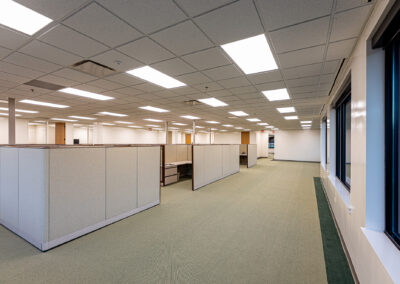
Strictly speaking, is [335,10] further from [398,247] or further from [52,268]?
[52,268]

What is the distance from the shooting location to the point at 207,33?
2.11 metres

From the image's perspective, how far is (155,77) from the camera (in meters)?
3.61

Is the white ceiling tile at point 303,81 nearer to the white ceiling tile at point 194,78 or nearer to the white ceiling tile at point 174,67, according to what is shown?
the white ceiling tile at point 194,78

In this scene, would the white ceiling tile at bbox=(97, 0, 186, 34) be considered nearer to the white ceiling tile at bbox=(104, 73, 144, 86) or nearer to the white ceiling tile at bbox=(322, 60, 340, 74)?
the white ceiling tile at bbox=(104, 73, 144, 86)

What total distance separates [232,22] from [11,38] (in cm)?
265

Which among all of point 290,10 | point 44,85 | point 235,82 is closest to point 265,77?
point 235,82

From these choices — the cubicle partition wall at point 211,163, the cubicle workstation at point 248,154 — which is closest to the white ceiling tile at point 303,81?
the cubicle partition wall at point 211,163

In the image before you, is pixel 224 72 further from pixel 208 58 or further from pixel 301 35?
pixel 301 35

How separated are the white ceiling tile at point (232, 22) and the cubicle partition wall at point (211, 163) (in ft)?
11.8

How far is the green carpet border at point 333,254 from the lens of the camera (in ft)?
6.25

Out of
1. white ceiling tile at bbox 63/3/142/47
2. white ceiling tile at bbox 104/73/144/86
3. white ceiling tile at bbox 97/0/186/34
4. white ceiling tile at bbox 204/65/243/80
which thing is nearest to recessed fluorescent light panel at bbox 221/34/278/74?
white ceiling tile at bbox 204/65/243/80

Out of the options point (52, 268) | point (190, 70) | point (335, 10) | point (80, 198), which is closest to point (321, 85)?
point (335, 10)

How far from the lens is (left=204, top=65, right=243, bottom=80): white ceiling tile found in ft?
10.3

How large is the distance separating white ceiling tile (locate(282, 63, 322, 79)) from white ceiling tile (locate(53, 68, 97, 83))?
365 centimetres
